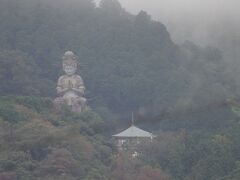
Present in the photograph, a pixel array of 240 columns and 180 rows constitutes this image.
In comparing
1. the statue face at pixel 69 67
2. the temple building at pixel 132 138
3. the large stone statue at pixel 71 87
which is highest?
the statue face at pixel 69 67

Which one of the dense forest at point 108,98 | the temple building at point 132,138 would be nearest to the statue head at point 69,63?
the dense forest at point 108,98

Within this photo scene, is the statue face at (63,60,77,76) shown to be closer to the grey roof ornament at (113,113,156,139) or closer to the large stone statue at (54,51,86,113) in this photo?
the large stone statue at (54,51,86,113)

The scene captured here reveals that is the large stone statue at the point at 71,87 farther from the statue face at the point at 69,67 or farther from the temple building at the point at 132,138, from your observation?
the temple building at the point at 132,138

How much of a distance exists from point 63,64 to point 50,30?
5.60 metres

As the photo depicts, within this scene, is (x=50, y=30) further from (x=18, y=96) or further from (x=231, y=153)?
(x=231, y=153)

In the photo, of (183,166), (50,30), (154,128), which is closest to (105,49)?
(50,30)

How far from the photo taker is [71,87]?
134ft

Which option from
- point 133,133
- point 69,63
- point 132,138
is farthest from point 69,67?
point 132,138

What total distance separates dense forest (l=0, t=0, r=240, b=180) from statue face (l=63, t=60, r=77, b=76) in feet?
3.77

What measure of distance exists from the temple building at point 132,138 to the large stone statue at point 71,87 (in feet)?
5.75

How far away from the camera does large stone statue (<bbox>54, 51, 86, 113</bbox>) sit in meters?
40.7

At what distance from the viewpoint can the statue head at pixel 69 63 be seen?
41250mm

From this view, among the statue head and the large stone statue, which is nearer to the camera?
the large stone statue

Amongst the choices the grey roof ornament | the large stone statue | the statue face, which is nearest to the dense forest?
the grey roof ornament
